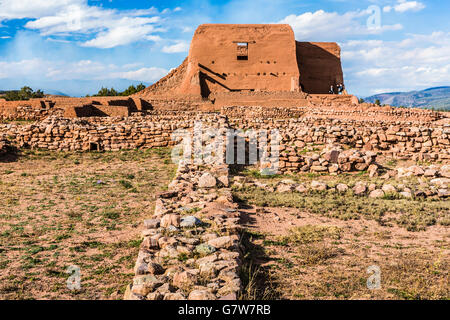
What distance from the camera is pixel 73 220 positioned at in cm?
610

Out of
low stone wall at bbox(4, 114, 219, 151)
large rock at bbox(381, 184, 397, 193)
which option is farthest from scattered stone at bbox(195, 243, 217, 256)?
low stone wall at bbox(4, 114, 219, 151)

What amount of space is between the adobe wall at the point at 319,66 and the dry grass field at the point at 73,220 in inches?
1261

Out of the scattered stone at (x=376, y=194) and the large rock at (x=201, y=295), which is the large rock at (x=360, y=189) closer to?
the scattered stone at (x=376, y=194)

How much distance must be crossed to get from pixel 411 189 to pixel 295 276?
505cm

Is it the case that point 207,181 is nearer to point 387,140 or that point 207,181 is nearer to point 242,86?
point 387,140

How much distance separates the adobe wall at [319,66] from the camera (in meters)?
39.7

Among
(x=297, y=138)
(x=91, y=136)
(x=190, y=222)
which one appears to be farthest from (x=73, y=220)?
(x=297, y=138)

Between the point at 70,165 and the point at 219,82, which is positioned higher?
the point at 219,82

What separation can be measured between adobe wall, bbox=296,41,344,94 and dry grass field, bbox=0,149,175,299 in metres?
32.0

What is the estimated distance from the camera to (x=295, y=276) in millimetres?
4246

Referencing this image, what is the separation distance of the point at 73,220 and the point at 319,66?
38.2 m

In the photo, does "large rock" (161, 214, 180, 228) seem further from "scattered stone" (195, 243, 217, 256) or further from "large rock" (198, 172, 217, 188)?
"large rock" (198, 172, 217, 188)
